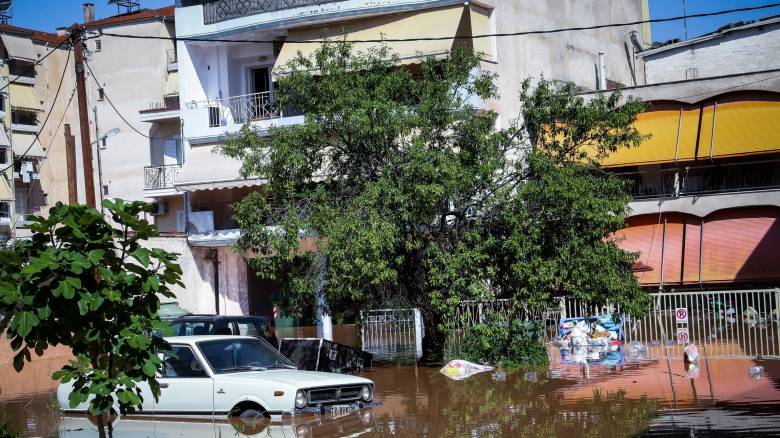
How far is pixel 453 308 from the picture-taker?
19797mm

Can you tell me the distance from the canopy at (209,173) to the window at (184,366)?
58.7 ft

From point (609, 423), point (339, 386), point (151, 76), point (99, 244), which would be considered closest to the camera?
point (99, 244)

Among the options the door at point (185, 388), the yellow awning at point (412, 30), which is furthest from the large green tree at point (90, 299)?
the yellow awning at point (412, 30)

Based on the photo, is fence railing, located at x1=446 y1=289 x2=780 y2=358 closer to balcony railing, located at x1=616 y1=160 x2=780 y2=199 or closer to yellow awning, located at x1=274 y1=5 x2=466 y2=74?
balcony railing, located at x1=616 y1=160 x2=780 y2=199

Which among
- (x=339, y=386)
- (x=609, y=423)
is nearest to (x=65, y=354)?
(x=339, y=386)

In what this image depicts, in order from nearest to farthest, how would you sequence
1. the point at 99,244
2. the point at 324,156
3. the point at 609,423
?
the point at 99,244 → the point at 609,423 → the point at 324,156

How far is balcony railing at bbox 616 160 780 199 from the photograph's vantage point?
30734 mm

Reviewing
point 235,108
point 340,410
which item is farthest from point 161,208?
point 340,410

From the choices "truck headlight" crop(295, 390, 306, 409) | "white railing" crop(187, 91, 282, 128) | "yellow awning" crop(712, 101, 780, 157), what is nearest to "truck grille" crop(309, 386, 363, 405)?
"truck headlight" crop(295, 390, 306, 409)

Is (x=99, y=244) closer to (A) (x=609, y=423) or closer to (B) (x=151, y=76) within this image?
(A) (x=609, y=423)

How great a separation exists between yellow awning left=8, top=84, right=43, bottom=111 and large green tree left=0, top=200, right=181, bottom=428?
43.6m

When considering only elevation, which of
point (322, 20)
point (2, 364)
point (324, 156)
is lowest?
point (2, 364)

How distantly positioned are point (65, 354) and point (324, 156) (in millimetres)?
14046

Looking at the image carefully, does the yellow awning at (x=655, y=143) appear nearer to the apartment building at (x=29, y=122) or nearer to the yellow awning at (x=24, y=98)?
the apartment building at (x=29, y=122)
